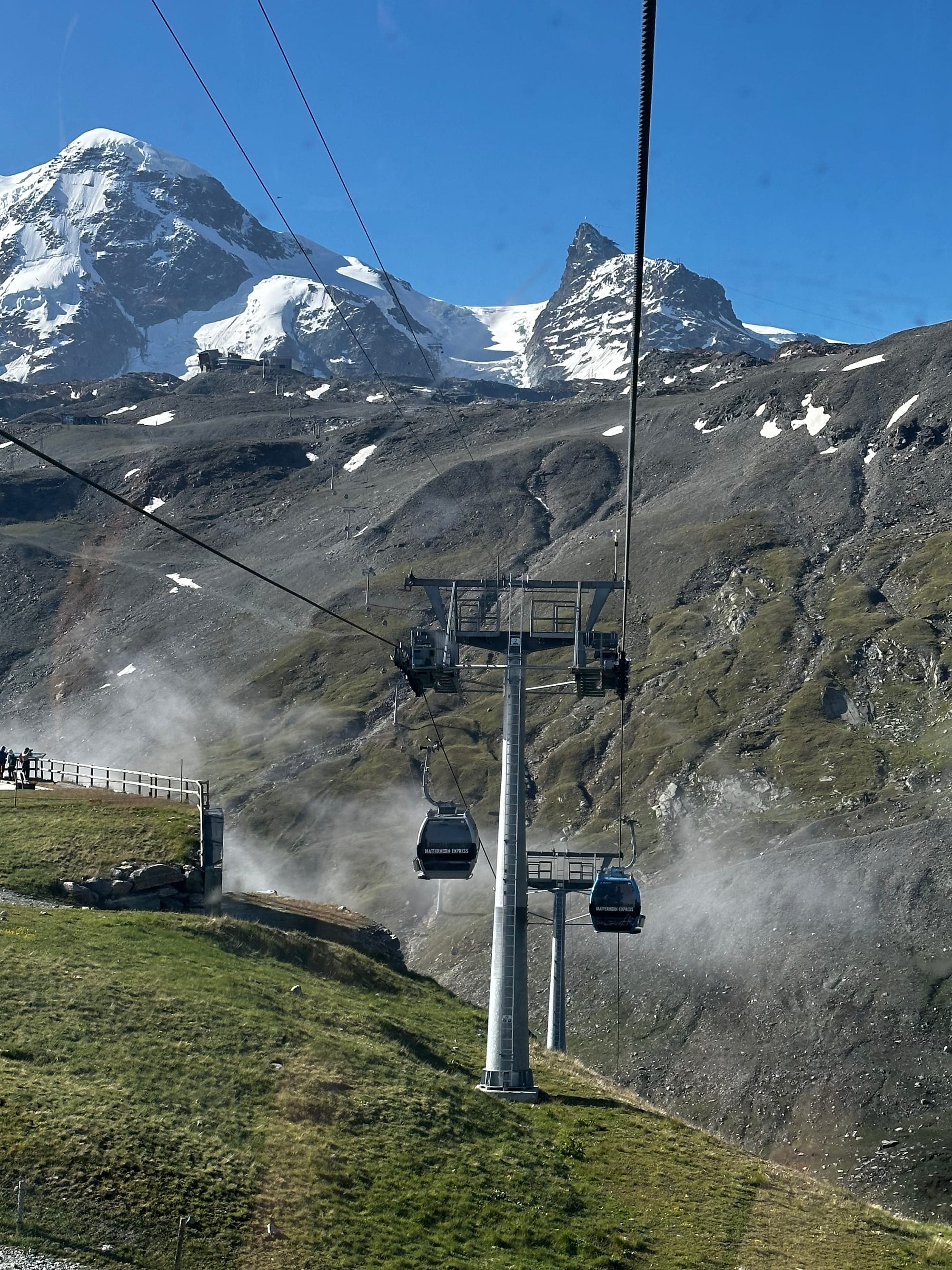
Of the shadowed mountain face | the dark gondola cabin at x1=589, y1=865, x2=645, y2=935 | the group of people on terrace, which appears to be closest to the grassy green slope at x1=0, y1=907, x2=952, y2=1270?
the dark gondola cabin at x1=589, y1=865, x2=645, y2=935

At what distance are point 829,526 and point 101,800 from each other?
137192 millimetres

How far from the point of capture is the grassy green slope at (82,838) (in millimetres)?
38719

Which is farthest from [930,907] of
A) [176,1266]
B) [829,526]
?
[829,526]

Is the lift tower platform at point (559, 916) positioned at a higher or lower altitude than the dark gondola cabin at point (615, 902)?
lower

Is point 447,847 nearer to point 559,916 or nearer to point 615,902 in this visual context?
point 615,902

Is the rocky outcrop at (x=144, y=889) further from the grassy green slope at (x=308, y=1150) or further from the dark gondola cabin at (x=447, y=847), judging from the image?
the dark gondola cabin at (x=447, y=847)

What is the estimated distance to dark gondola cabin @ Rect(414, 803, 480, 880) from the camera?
116 ft

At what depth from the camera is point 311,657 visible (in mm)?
166000

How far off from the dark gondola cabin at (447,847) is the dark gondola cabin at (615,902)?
516cm

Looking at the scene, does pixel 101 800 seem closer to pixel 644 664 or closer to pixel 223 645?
pixel 644 664

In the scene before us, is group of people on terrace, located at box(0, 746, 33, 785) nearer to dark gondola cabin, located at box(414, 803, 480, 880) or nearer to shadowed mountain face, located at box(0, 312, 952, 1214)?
shadowed mountain face, located at box(0, 312, 952, 1214)

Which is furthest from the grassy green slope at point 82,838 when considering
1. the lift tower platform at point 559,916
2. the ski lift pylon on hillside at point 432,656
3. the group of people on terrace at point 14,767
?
the lift tower platform at point 559,916

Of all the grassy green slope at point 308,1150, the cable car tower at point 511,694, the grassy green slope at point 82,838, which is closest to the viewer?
the grassy green slope at point 308,1150

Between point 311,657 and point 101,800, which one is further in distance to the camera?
point 311,657
